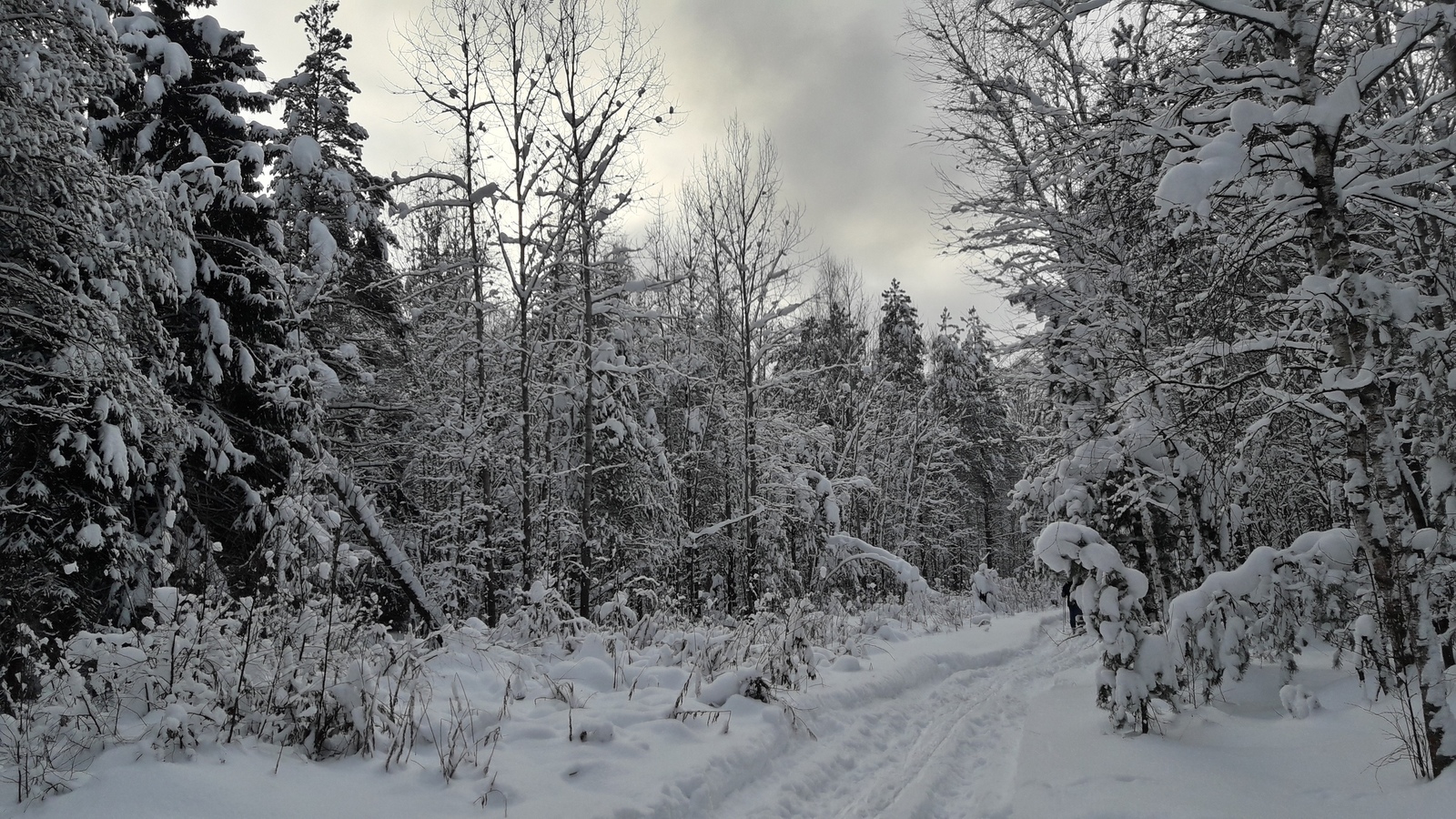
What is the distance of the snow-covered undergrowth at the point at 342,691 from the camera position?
3617 millimetres

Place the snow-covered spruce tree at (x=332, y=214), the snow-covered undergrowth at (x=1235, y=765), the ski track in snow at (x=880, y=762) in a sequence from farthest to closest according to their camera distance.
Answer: the snow-covered spruce tree at (x=332, y=214)
the ski track in snow at (x=880, y=762)
the snow-covered undergrowth at (x=1235, y=765)

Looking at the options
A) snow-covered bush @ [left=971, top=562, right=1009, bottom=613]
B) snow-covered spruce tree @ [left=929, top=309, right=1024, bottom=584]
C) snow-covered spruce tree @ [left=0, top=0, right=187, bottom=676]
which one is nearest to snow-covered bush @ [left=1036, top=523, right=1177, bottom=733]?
snow-covered spruce tree @ [left=0, top=0, right=187, bottom=676]

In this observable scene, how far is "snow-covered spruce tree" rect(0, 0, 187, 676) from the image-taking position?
20.2ft

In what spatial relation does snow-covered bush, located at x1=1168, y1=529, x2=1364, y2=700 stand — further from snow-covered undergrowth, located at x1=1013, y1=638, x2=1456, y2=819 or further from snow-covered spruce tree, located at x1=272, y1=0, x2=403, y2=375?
snow-covered spruce tree, located at x1=272, y1=0, x2=403, y2=375

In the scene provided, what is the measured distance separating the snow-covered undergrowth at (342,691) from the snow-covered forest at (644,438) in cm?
4

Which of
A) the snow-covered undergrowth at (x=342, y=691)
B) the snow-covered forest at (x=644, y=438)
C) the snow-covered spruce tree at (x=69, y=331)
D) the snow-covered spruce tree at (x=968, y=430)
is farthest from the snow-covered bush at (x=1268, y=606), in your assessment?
the snow-covered spruce tree at (x=968, y=430)

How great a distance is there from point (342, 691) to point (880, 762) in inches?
152

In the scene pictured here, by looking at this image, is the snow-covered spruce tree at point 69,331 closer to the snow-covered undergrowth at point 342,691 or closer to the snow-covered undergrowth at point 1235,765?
the snow-covered undergrowth at point 342,691

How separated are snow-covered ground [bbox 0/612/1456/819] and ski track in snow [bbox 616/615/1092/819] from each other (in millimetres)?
17

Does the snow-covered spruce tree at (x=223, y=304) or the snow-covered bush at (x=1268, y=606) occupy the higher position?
the snow-covered spruce tree at (x=223, y=304)

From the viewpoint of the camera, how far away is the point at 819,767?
5121 millimetres

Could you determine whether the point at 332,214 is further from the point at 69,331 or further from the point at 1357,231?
the point at 1357,231

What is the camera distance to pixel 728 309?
17.7 m

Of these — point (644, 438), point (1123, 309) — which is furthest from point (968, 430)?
point (1123, 309)
